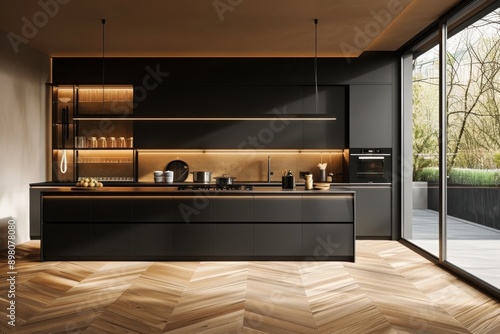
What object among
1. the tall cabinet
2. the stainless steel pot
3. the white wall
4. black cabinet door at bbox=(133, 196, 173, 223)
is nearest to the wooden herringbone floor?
black cabinet door at bbox=(133, 196, 173, 223)

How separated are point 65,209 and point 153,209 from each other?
1.03 m

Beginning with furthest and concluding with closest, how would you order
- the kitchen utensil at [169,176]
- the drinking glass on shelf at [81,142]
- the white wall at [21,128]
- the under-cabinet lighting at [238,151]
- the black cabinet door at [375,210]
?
1. the under-cabinet lighting at [238,151]
2. the drinking glass on shelf at [81,142]
3. the black cabinet door at [375,210]
4. the kitchen utensil at [169,176]
5. the white wall at [21,128]

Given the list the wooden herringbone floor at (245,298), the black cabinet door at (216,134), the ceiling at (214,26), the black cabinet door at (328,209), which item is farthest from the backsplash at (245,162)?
the wooden herringbone floor at (245,298)

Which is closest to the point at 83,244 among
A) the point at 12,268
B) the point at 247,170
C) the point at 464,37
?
the point at 12,268

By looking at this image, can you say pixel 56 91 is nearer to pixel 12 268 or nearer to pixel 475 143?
pixel 12 268

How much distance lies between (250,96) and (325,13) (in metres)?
2.63

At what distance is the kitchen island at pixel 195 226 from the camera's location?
590 cm

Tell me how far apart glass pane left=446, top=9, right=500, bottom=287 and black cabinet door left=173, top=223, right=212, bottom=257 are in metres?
2.74

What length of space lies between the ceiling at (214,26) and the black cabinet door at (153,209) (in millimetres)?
2053

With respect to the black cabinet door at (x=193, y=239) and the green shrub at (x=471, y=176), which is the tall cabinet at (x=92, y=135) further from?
the green shrub at (x=471, y=176)

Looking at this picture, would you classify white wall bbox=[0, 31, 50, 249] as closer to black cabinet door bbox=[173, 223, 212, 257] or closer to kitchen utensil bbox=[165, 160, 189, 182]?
kitchen utensil bbox=[165, 160, 189, 182]

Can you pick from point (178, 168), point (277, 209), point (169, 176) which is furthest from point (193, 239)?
point (178, 168)

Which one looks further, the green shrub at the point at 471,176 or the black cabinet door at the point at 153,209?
the black cabinet door at the point at 153,209

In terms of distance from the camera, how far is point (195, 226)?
5910mm
